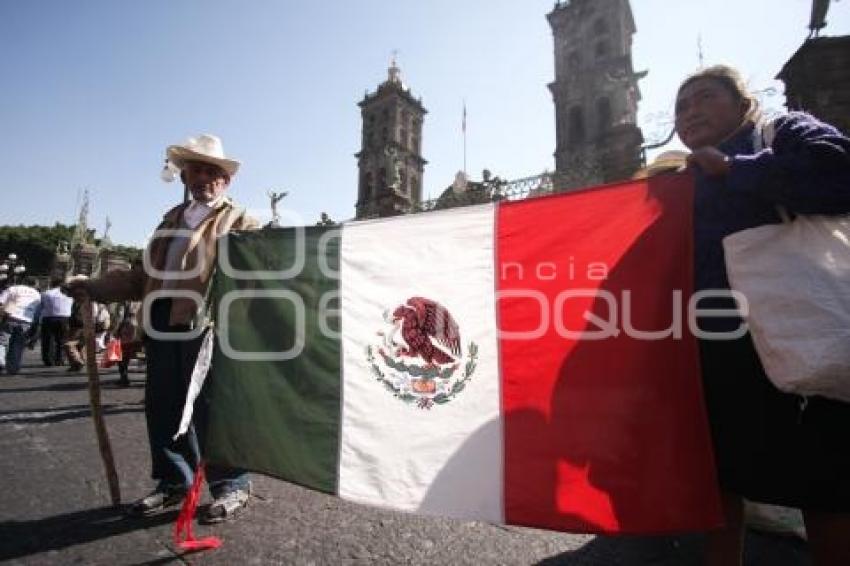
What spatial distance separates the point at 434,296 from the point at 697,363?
3.77 feet

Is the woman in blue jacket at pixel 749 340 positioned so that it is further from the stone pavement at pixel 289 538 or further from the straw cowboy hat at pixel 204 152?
the straw cowboy hat at pixel 204 152

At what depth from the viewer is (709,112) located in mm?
1902

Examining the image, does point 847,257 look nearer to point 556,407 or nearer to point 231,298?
point 556,407

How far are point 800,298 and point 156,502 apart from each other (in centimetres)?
324

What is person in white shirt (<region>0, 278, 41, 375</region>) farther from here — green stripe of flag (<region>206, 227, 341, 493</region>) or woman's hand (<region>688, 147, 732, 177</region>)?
woman's hand (<region>688, 147, 732, 177</region>)

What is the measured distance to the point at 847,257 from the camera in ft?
4.78

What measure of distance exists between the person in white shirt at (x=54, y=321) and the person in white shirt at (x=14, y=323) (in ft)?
1.67

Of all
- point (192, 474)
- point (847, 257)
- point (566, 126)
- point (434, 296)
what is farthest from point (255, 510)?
point (566, 126)

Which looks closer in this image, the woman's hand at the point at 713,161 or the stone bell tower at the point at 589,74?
the woman's hand at the point at 713,161

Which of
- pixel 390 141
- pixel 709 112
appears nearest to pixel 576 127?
pixel 390 141

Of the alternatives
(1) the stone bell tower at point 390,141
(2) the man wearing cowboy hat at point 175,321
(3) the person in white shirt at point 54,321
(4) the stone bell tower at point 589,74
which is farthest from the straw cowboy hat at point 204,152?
(1) the stone bell tower at point 390,141

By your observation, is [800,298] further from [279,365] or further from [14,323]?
[14,323]

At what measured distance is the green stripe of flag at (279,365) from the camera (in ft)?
8.23

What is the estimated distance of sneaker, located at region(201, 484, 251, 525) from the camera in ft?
8.80
